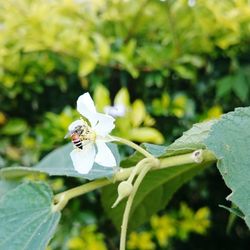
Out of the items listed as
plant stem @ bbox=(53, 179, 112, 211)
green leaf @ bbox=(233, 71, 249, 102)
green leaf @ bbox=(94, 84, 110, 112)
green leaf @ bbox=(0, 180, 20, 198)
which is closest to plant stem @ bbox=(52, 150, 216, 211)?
plant stem @ bbox=(53, 179, 112, 211)

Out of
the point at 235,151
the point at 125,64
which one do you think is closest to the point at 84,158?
the point at 235,151

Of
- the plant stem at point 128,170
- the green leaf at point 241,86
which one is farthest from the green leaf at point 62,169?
the green leaf at point 241,86

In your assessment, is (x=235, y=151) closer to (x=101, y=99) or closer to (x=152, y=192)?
(x=152, y=192)

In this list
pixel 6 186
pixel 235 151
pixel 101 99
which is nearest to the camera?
pixel 235 151

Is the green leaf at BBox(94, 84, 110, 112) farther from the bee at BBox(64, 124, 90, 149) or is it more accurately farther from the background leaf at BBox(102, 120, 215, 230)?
the bee at BBox(64, 124, 90, 149)

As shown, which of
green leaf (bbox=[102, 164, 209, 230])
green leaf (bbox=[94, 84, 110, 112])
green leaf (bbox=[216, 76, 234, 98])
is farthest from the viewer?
green leaf (bbox=[216, 76, 234, 98])

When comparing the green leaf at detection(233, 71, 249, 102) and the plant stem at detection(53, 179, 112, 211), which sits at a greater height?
the plant stem at detection(53, 179, 112, 211)

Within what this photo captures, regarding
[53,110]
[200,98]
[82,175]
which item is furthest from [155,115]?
[82,175]

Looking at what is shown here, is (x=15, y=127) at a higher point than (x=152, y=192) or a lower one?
lower
